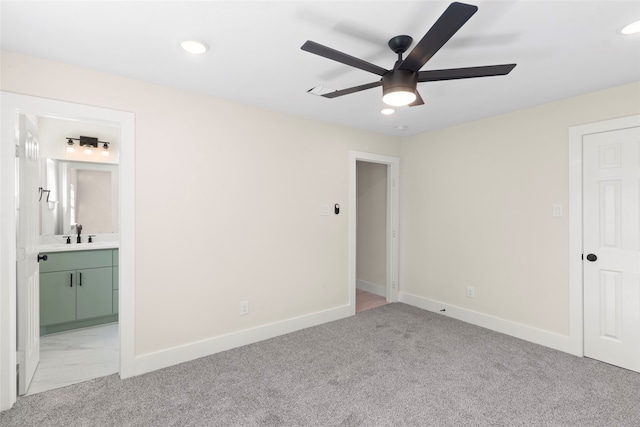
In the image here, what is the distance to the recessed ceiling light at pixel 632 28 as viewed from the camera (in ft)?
5.93

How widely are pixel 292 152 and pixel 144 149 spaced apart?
1452 mm

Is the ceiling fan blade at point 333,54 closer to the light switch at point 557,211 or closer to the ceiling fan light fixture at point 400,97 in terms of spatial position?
the ceiling fan light fixture at point 400,97

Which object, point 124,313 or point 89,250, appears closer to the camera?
point 124,313

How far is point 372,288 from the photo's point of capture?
516cm

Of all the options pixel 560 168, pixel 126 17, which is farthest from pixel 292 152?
pixel 560 168

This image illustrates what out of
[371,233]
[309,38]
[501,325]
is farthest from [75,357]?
[501,325]

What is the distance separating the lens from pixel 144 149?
2.66 metres

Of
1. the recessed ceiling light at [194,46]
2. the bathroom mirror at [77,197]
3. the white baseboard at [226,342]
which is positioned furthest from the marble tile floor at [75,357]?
the recessed ceiling light at [194,46]

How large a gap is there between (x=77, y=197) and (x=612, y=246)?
5576 mm

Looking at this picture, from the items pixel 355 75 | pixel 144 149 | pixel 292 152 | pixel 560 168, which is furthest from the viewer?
pixel 292 152

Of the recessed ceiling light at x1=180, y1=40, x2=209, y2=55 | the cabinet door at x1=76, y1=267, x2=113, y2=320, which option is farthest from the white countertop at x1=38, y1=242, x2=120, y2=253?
the recessed ceiling light at x1=180, y1=40, x2=209, y2=55

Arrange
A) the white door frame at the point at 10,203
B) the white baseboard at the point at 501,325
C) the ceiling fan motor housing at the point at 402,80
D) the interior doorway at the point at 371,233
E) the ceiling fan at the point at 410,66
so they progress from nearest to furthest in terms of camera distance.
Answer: the ceiling fan at the point at 410,66 < the ceiling fan motor housing at the point at 402,80 < the white door frame at the point at 10,203 < the white baseboard at the point at 501,325 < the interior doorway at the point at 371,233

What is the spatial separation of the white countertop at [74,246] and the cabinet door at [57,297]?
0.81 feet

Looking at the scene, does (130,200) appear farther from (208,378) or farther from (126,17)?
(208,378)
